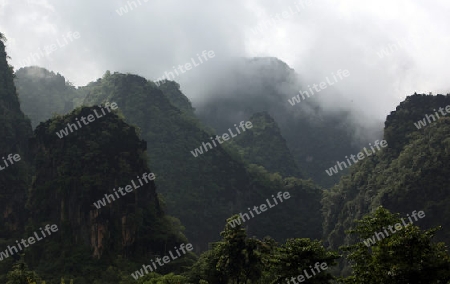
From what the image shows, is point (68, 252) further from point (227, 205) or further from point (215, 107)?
point (215, 107)

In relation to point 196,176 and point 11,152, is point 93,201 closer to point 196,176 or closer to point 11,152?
point 11,152

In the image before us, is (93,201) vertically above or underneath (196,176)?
underneath

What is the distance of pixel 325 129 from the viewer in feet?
640

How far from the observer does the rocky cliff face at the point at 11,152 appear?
71.8 metres

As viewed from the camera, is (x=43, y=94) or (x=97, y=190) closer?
(x=97, y=190)

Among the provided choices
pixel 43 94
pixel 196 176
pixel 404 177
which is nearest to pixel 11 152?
pixel 196 176

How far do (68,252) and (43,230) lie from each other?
6119mm

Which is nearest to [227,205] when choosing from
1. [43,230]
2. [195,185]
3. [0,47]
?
[195,185]

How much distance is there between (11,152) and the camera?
80.9m

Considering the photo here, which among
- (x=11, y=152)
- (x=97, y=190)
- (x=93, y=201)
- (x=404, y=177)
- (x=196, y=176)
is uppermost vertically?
(x=11, y=152)

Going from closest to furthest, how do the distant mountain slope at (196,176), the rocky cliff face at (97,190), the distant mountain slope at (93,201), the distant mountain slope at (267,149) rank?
1. the distant mountain slope at (93,201)
2. the rocky cliff face at (97,190)
3. the distant mountain slope at (196,176)
4. the distant mountain slope at (267,149)

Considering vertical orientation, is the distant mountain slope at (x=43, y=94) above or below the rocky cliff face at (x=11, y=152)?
above

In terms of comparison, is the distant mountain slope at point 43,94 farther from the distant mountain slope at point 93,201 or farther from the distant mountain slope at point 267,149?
the distant mountain slope at point 93,201
